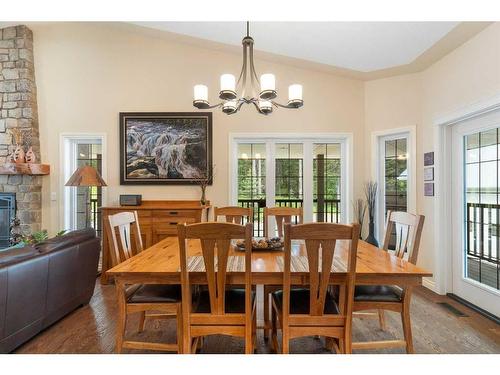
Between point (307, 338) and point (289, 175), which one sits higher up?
point (289, 175)

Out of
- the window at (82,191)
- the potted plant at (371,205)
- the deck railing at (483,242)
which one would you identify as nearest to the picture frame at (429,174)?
the deck railing at (483,242)

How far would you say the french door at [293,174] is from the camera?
4.31 metres

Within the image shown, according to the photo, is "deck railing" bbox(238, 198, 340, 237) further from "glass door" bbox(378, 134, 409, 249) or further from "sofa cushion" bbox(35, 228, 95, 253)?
"sofa cushion" bbox(35, 228, 95, 253)

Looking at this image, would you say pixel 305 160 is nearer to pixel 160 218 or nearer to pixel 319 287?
pixel 160 218

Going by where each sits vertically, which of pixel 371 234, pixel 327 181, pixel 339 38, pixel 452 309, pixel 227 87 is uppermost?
pixel 339 38

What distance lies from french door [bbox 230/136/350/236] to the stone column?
296 centimetres

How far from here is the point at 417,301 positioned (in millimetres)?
3143

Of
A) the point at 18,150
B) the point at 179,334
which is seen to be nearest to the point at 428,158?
the point at 179,334

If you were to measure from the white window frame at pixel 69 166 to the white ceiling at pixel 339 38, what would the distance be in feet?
5.98

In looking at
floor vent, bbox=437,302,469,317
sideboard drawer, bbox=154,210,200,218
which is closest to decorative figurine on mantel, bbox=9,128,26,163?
sideboard drawer, bbox=154,210,200,218

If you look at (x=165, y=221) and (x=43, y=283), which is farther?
(x=165, y=221)

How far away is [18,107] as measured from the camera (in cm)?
411

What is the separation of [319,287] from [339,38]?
2.85 meters
